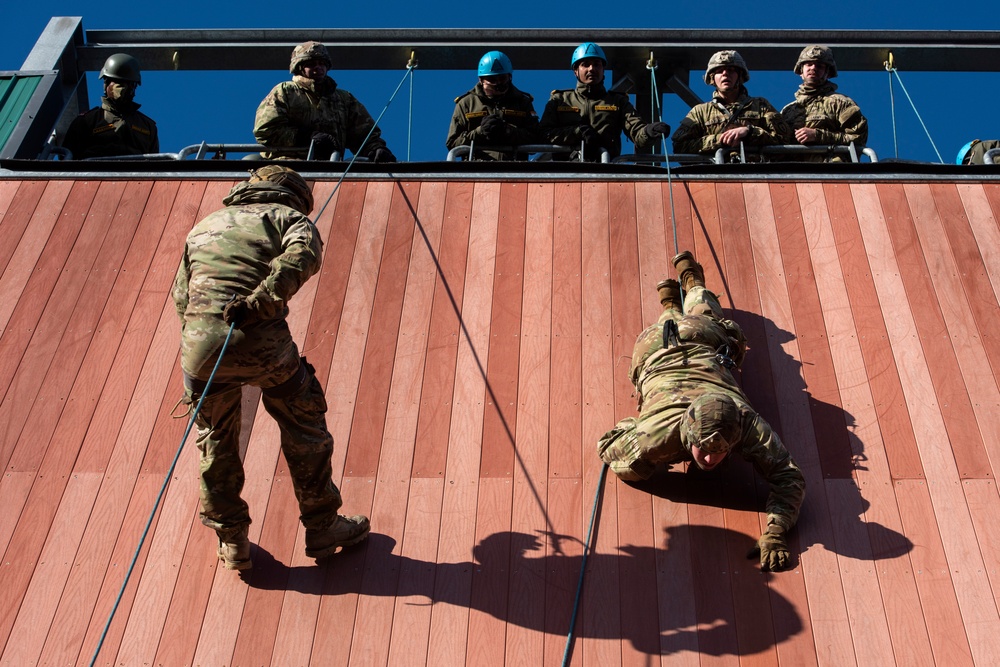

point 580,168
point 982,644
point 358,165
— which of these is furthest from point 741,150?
point 982,644

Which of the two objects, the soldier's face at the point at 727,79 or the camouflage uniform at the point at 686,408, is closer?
the camouflage uniform at the point at 686,408

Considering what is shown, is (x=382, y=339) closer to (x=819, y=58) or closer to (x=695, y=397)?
(x=695, y=397)

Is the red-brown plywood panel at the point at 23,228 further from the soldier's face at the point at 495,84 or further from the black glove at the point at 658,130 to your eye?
the black glove at the point at 658,130

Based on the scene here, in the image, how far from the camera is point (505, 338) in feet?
24.1

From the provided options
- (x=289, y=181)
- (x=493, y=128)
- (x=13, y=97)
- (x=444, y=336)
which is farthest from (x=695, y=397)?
(x=13, y=97)

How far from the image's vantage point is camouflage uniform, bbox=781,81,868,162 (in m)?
9.61

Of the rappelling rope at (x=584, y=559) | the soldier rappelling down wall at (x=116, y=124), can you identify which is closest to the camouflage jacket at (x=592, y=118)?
the soldier rappelling down wall at (x=116, y=124)

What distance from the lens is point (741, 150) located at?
358 inches

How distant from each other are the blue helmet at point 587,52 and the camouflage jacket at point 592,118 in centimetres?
28

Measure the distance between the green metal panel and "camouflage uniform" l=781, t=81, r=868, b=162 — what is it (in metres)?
6.27

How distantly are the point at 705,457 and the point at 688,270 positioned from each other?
6.48ft

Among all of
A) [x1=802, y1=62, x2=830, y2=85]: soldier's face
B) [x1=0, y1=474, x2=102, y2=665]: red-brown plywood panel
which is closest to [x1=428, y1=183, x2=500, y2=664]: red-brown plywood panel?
[x1=0, y1=474, x2=102, y2=665]: red-brown plywood panel

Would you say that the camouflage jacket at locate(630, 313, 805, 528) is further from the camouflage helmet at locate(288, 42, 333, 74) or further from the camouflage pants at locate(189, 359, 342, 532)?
the camouflage helmet at locate(288, 42, 333, 74)

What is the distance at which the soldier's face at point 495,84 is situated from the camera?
32.1ft
